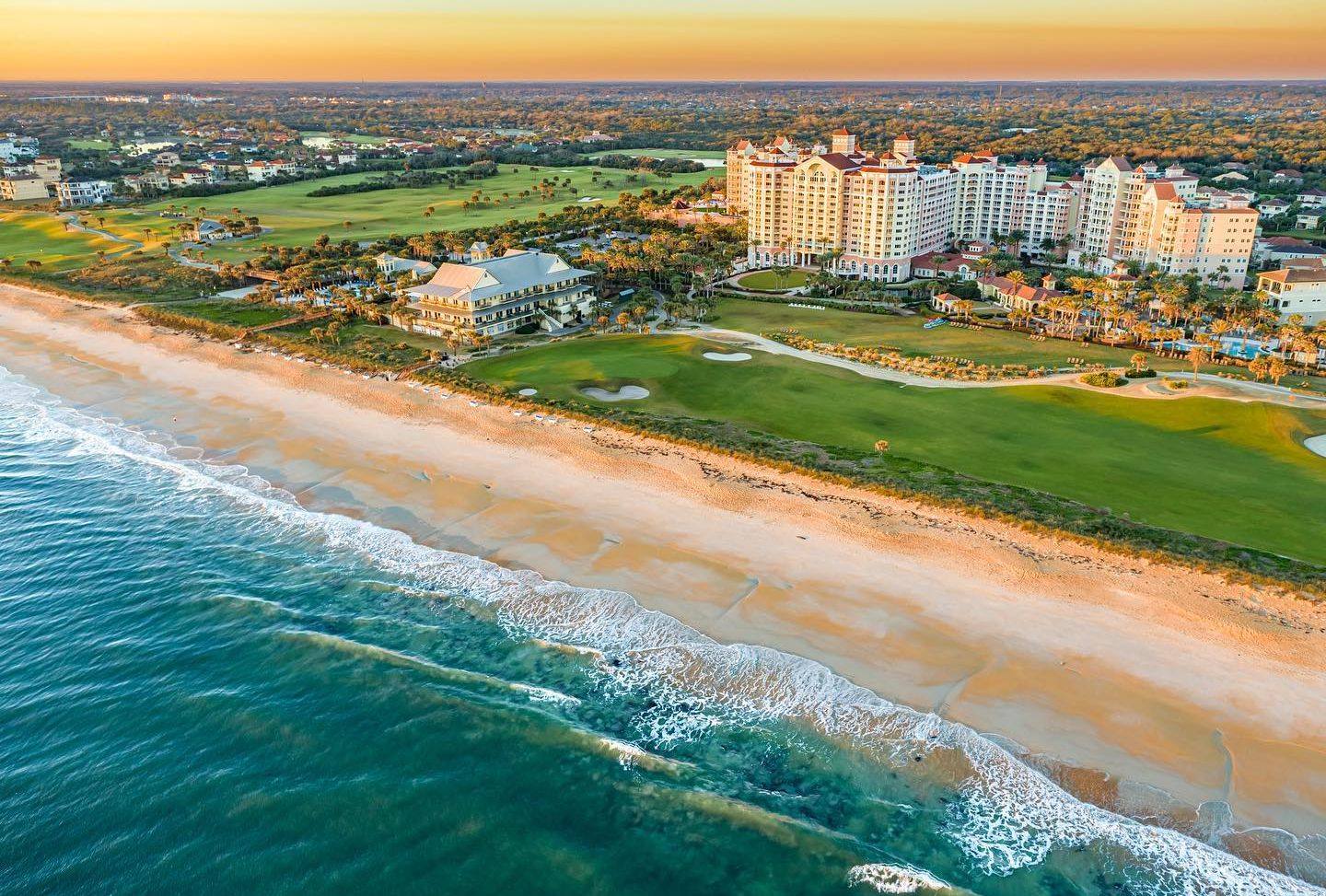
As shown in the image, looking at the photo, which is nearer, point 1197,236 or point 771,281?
point 1197,236

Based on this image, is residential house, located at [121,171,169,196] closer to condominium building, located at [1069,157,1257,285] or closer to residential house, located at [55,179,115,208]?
residential house, located at [55,179,115,208]

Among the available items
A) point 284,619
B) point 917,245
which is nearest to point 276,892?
point 284,619

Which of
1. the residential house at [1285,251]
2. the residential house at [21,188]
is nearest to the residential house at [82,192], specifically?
the residential house at [21,188]

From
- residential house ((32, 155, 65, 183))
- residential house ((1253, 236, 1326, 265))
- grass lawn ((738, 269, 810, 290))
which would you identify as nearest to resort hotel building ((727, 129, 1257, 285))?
grass lawn ((738, 269, 810, 290))

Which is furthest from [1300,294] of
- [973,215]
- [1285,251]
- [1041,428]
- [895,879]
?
[895,879]

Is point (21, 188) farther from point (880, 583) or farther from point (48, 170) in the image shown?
point (880, 583)

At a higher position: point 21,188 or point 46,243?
point 21,188

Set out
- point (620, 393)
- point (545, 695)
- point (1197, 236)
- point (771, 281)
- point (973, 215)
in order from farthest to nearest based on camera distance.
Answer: point (973, 215) < point (771, 281) < point (1197, 236) < point (620, 393) < point (545, 695)

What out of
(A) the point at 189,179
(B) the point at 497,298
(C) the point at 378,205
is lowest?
(B) the point at 497,298

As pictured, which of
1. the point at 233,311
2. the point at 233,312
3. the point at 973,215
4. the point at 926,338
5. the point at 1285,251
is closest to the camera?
the point at 926,338
